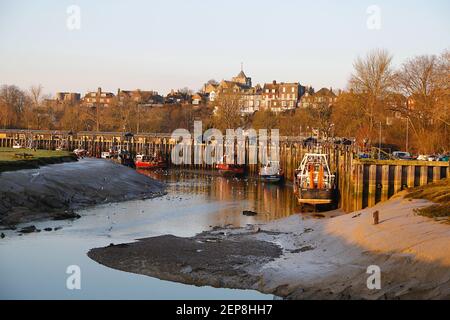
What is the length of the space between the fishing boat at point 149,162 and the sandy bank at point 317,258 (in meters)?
59.9

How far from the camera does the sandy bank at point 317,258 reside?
19250mm

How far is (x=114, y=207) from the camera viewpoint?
43.5 meters

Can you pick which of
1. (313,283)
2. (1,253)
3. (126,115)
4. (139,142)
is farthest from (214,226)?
(126,115)

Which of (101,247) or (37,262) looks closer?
(37,262)

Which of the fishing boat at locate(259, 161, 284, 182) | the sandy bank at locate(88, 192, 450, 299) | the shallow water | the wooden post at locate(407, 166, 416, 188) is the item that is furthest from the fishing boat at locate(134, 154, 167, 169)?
the sandy bank at locate(88, 192, 450, 299)

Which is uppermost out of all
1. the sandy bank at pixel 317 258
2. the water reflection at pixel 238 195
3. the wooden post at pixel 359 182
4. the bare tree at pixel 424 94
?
the bare tree at pixel 424 94

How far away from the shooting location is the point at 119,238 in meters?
30.4

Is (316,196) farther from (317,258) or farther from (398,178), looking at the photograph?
(317,258)

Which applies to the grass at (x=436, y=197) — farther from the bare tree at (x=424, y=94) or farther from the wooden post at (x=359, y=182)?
the bare tree at (x=424, y=94)

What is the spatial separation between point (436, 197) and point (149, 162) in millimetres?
63092

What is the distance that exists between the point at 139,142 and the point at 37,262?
87.6 m

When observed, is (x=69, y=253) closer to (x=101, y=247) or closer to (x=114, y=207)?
(x=101, y=247)

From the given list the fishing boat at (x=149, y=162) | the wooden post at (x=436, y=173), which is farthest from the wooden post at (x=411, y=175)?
the fishing boat at (x=149, y=162)

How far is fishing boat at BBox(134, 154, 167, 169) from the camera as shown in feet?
298
